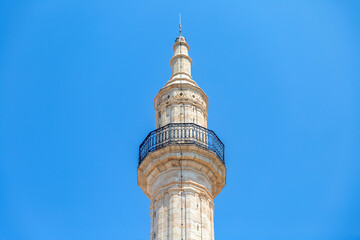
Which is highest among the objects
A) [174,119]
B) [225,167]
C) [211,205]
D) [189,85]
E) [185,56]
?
[185,56]

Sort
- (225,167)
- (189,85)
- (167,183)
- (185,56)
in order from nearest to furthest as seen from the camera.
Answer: (167,183) < (225,167) < (189,85) < (185,56)

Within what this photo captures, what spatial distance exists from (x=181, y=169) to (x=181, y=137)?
1304mm

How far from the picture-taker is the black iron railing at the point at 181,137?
2252cm

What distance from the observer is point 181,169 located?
856 inches

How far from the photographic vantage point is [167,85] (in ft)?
82.5

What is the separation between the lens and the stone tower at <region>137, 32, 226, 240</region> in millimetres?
20453

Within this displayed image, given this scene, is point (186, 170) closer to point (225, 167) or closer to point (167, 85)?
point (225, 167)

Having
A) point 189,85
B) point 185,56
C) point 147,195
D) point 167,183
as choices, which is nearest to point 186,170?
point 167,183

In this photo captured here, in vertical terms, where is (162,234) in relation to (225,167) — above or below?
below

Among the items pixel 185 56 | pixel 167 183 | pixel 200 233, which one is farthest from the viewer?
pixel 185 56

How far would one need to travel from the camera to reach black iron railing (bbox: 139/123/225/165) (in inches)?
886

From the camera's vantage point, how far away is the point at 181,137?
22500mm

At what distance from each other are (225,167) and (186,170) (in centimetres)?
184

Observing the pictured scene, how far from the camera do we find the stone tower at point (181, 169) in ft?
67.1
